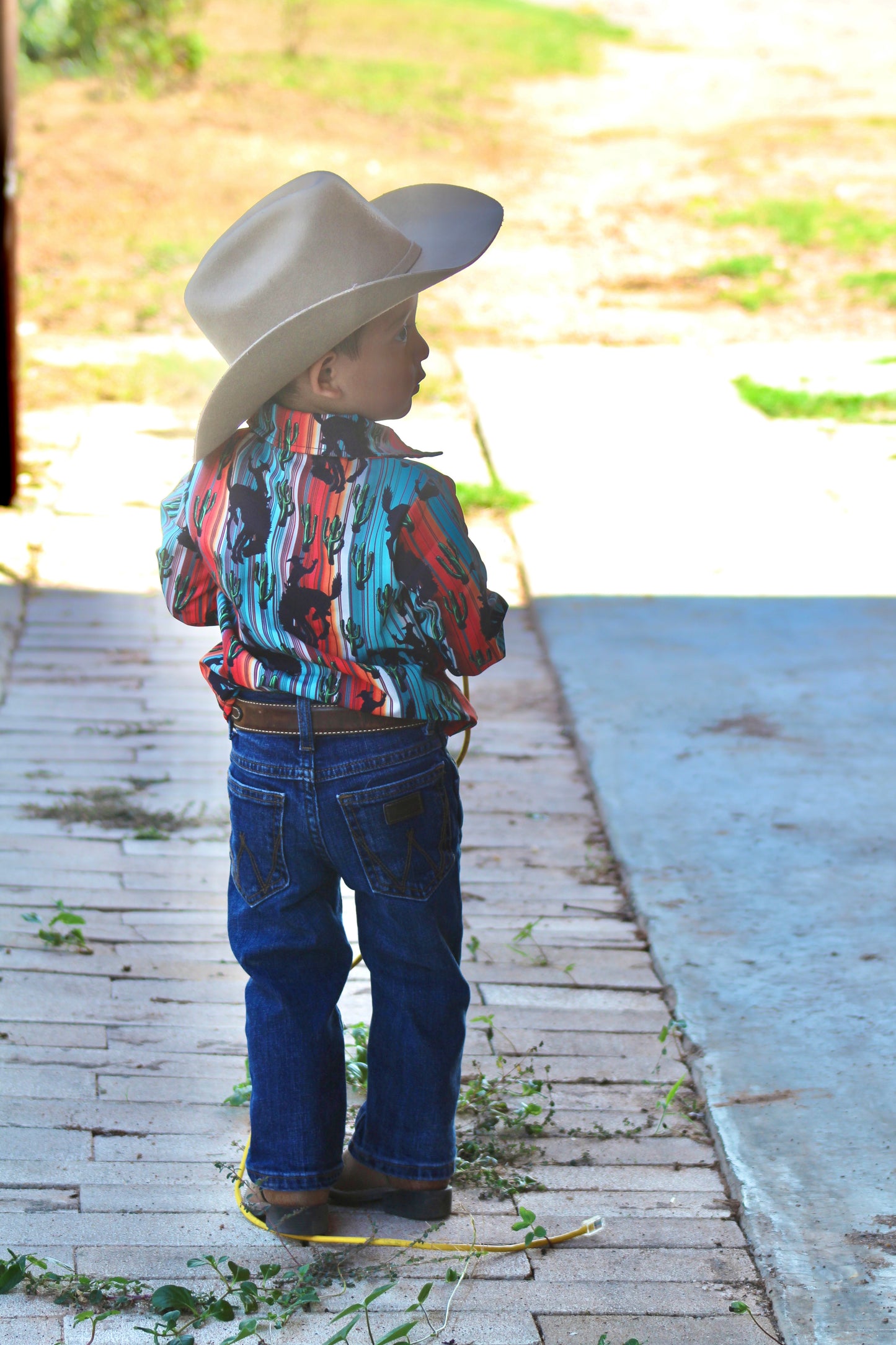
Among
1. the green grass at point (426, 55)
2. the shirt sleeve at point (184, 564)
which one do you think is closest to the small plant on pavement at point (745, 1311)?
the shirt sleeve at point (184, 564)

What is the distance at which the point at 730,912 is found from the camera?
3354 mm

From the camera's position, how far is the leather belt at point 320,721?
212cm

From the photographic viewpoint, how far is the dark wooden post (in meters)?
5.72

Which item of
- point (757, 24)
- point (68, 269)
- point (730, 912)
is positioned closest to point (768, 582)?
point (730, 912)

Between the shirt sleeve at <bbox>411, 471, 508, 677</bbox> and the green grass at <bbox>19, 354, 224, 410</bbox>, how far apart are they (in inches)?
219

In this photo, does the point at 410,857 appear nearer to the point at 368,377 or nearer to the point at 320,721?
the point at 320,721

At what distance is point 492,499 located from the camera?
246 inches

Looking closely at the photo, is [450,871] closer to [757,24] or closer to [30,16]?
[30,16]

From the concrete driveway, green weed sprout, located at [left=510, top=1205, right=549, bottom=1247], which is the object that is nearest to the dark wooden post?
the concrete driveway

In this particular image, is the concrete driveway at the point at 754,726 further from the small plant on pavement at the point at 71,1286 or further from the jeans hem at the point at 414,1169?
the small plant on pavement at the point at 71,1286

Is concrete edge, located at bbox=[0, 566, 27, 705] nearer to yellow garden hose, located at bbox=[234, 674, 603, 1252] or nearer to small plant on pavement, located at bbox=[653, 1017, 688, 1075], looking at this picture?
small plant on pavement, located at bbox=[653, 1017, 688, 1075]

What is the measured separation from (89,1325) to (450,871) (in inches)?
31.7

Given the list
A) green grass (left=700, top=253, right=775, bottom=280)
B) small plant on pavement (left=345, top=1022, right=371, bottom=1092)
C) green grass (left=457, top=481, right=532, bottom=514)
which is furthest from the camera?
green grass (left=700, top=253, right=775, bottom=280)

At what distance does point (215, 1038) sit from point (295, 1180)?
0.62 meters
